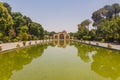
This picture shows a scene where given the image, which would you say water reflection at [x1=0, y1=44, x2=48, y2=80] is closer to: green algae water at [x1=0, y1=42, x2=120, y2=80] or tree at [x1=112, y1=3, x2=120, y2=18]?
green algae water at [x1=0, y1=42, x2=120, y2=80]

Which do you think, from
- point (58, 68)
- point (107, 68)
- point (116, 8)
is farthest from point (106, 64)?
point (116, 8)

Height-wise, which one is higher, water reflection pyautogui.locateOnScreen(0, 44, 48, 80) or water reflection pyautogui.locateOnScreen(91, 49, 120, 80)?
water reflection pyautogui.locateOnScreen(0, 44, 48, 80)

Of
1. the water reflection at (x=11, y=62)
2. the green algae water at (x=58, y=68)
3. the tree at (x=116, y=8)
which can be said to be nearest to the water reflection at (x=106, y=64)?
the green algae water at (x=58, y=68)

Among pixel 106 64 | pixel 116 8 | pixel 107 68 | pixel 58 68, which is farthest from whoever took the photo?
pixel 116 8

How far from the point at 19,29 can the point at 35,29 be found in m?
14.1

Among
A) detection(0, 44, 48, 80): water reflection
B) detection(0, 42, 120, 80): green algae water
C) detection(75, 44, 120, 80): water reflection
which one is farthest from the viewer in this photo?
detection(75, 44, 120, 80): water reflection

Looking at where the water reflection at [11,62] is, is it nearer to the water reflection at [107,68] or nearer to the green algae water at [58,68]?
the green algae water at [58,68]

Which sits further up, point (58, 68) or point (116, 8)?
point (116, 8)

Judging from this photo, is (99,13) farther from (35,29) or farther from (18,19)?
(18,19)

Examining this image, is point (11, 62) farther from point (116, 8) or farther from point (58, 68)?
point (116, 8)

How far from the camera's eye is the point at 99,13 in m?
59.5

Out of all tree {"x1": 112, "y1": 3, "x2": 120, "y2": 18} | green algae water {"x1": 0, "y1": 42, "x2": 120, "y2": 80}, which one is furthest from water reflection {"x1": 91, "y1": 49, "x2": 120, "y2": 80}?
tree {"x1": 112, "y1": 3, "x2": 120, "y2": 18}

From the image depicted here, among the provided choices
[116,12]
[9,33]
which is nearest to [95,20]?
[116,12]

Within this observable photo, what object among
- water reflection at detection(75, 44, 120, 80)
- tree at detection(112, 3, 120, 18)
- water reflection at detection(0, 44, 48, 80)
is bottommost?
water reflection at detection(75, 44, 120, 80)
